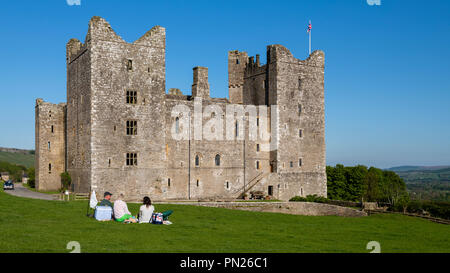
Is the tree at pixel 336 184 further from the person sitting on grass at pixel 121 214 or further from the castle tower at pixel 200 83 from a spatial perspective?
the person sitting on grass at pixel 121 214

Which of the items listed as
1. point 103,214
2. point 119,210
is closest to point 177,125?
point 103,214

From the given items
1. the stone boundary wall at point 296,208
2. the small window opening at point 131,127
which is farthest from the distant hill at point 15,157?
the stone boundary wall at point 296,208

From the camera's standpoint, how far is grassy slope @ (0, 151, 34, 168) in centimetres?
17780

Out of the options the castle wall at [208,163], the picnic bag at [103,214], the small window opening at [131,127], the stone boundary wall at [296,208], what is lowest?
the stone boundary wall at [296,208]

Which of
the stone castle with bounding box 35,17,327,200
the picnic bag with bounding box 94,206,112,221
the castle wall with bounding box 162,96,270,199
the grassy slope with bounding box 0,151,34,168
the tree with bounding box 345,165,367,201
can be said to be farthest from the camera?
the grassy slope with bounding box 0,151,34,168

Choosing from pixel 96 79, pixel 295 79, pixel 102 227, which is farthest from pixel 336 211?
pixel 102 227

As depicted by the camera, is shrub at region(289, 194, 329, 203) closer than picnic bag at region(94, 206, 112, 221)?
No

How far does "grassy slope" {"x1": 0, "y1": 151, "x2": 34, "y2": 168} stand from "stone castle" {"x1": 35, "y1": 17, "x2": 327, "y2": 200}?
470 ft

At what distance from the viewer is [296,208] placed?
4231cm

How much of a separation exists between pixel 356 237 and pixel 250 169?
29402mm

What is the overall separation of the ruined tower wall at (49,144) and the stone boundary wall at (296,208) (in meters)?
18.4

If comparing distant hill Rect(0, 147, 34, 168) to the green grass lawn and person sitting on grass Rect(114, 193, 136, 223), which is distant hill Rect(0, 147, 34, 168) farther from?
person sitting on grass Rect(114, 193, 136, 223)

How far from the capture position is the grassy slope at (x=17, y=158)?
178 meters

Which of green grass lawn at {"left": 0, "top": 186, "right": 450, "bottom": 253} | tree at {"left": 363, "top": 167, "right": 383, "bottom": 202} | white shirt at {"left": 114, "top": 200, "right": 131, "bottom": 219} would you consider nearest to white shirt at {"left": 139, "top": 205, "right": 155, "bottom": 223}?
green grass lawn at {"left": 0, "top": 186, "right": 450, "bottom": 253}
